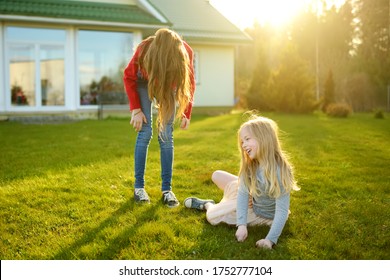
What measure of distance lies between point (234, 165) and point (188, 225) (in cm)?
237

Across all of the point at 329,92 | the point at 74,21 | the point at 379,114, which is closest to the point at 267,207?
the point at 379,114

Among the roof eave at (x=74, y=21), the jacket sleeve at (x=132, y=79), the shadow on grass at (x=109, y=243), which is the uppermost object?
the roof eave at (x=74, y=21)

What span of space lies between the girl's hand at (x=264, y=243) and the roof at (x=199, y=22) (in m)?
12.6

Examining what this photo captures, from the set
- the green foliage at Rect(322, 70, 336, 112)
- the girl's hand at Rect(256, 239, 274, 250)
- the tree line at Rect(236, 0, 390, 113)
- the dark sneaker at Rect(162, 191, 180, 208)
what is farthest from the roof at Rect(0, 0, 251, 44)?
the girl's hand at Rect(256, 239, 274, 250)

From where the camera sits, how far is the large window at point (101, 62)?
1256 cm

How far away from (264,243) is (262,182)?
16.1 inches

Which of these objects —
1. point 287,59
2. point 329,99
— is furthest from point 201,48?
point 329,99

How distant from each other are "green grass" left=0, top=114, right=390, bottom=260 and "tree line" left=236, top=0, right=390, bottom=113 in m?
1.47

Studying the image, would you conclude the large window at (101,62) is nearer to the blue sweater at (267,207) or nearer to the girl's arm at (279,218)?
the blue sweater at (267,207)

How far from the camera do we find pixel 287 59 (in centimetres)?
1530

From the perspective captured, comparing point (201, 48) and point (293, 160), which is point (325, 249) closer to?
point (293, 160)

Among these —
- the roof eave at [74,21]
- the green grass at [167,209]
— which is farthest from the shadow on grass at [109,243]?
the roof eave at [74,21]

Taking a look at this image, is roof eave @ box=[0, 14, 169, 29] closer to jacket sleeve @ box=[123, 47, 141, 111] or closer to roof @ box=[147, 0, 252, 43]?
roof @ box=[147, 0, 252, 43]

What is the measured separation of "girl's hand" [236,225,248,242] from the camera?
9.03ft
